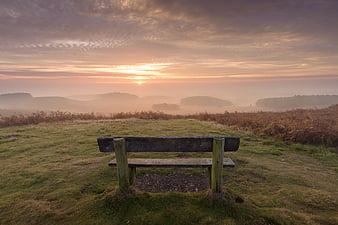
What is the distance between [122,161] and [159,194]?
3.86 ft

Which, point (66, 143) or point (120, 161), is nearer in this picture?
point (120, 161)

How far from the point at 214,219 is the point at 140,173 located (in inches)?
129

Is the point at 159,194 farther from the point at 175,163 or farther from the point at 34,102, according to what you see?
the point at 34,102

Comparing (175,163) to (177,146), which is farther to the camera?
(175,163)

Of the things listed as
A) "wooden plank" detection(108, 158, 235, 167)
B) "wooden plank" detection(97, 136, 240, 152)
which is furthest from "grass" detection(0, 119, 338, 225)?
"wooden plank" detection(97, 136, 240, 152)

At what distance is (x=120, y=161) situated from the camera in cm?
400

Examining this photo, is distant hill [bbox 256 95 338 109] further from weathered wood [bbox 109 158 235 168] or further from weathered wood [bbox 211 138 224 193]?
weathered wood [bbox 211 138 224 193]

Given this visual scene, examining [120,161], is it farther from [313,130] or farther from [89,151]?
[313,130]

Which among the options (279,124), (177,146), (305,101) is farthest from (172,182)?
(305,101)

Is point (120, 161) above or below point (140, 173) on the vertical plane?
above

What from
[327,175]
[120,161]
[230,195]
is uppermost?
[120,161]

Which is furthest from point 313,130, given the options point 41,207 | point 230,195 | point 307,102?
point 307,102

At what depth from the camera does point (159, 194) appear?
14.0 feet

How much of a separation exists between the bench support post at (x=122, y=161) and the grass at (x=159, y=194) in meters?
0.26
